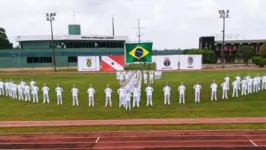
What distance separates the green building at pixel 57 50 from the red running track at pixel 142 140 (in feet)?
157

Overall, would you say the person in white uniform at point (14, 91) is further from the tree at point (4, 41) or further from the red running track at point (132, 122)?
the tree at point (4, 41)

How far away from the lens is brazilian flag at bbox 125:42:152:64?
80.8 ft

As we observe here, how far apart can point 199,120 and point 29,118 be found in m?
8.38

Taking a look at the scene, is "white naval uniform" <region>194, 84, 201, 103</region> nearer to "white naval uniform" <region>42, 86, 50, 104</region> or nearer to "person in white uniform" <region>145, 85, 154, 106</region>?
"person in white uniform" <region>145, 85, 154, 106</region>

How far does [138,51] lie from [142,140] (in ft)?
48.1

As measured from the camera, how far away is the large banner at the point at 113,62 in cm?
4097

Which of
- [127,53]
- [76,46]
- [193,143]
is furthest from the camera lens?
[76,46]

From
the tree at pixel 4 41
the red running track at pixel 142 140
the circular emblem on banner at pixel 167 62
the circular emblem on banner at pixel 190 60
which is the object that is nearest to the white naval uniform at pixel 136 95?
the red running track at pixel 142 140

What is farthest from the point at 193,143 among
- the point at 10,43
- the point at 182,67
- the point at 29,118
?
the point at 10,43

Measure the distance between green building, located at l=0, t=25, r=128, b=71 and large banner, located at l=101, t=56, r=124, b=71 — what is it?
58.6ft

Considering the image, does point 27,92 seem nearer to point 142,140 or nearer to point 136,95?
point 136,95

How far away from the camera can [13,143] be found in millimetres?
10812

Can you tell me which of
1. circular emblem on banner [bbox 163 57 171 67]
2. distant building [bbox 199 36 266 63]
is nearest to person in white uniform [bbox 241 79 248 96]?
circular emblem on banner [bbox 163 57 171 67]

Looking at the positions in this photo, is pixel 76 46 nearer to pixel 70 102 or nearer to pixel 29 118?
pixel 70 102
